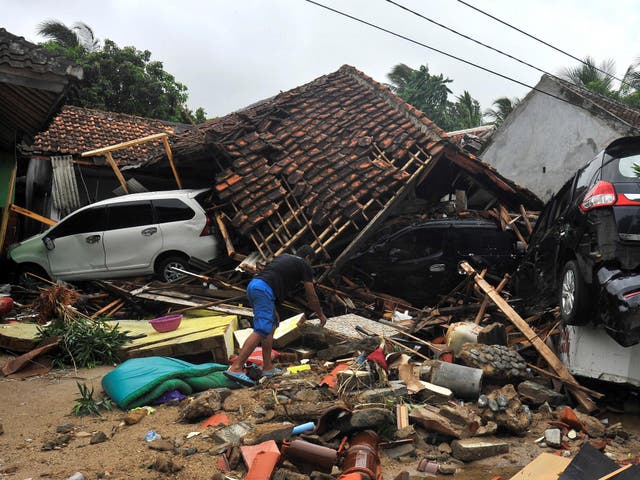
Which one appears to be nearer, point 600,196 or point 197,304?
point 600,196

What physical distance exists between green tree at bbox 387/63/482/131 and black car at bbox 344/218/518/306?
24655 millimetres

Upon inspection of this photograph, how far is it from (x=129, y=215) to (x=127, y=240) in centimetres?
50

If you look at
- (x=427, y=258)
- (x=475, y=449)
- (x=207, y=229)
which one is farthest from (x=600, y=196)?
(x=207, y=229)

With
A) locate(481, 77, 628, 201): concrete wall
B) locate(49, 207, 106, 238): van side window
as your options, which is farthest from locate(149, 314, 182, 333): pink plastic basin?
locate(481, 77, 628, 201): concrete wall

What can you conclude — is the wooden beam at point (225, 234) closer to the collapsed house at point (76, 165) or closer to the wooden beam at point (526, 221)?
the collapsed house at point (76, 165)

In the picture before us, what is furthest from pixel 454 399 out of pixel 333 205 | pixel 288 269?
pixel 333 205

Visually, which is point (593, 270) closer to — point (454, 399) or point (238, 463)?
point (454, 399)

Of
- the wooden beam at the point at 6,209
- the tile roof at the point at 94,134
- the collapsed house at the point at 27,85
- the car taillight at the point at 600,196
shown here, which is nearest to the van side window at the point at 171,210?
the collapsed house at the point at 27,85

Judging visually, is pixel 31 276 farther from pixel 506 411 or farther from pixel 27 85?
pixel 506 411

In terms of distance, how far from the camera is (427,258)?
9242mm

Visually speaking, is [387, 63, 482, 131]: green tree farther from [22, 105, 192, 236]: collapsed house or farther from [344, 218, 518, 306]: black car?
[344, 218, 518, 306]: black car

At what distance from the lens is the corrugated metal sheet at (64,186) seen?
13703 millimetres

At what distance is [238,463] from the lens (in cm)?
352

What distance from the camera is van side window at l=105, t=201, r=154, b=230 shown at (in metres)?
10.1
